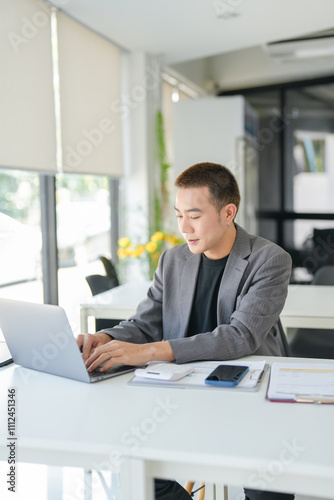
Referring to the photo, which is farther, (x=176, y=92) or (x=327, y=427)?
(x=176, y=92)

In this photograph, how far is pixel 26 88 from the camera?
364cm

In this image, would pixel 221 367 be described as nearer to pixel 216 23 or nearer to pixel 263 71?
pixel 216 23

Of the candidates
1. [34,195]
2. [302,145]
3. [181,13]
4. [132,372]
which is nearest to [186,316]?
[132,372]

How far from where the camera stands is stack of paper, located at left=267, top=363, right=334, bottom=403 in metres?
1.40

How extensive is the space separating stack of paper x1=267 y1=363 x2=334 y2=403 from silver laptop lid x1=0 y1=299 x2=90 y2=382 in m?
0.52

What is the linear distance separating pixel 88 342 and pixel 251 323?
51 cm

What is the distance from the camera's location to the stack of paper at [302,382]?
1396 mm

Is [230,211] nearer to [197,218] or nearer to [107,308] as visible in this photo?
[197,218]

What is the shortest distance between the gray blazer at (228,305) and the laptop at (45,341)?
269mm

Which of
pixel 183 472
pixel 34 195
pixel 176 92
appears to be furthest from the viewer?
pixel 176 92

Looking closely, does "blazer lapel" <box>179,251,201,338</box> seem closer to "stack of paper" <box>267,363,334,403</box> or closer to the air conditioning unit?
"stack of paper" <box>267,363,334,403</box>

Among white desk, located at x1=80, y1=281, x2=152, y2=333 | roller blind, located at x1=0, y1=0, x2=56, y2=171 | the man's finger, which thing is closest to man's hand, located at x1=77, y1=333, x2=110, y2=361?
the man's finger

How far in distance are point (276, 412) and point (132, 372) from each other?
0.50m

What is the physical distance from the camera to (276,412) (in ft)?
4.36
